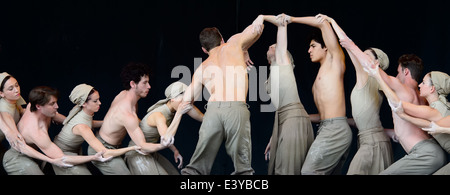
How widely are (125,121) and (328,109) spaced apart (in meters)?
1.83

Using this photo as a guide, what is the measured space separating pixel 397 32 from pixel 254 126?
6.08 feet

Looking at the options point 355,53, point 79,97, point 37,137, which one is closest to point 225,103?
point 355,53

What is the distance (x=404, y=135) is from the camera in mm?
6004

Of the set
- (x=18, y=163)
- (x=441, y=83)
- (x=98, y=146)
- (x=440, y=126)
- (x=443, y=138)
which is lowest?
(x=18, y=163)

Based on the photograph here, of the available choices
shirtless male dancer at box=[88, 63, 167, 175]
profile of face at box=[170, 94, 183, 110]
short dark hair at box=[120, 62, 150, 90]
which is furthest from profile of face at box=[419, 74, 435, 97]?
short dark hair at box=[120, 62, 150, 90]

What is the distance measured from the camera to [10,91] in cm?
651

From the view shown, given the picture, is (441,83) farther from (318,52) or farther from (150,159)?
(150,159)

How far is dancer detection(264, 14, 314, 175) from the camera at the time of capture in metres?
6.25

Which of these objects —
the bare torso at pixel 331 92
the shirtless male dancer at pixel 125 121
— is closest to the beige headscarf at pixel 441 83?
the bare torso at pixel 331 92

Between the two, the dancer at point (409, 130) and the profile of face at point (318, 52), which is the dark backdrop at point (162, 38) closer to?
the profile of face at point (318, 52)

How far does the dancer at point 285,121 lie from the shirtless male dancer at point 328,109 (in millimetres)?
96

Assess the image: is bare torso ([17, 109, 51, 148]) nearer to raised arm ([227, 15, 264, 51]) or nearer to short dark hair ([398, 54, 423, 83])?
raised arm ([227, 15, 264, 51])
